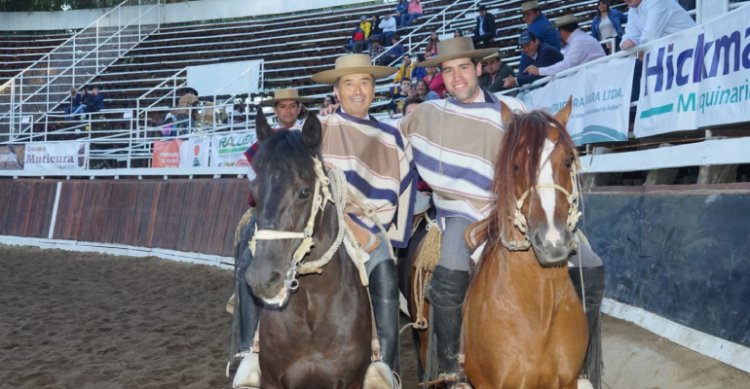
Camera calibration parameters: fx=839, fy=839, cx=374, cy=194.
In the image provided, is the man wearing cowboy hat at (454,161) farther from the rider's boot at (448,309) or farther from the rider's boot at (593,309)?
the rider's boot at (593,309)

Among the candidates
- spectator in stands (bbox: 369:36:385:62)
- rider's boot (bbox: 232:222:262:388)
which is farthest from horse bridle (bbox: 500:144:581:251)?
spectator in stands (bbox: 369:36:385:62)

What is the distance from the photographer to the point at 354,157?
15.7 ft

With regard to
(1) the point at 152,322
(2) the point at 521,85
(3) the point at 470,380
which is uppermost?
(2) the point at 521,85

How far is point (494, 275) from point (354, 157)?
Answer: 110cm

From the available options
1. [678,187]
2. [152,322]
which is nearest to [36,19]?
[152,322]

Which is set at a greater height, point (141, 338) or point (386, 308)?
point (386, 308)

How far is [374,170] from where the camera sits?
16.0 feet

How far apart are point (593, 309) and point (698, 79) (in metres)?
2.75

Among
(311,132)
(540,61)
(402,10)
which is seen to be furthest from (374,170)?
(402,10)

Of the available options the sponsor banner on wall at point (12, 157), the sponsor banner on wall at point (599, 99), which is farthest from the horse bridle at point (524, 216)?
the sponsor banner on wall at point (12, 157)

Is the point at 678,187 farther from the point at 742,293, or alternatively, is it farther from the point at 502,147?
the point at 502,147

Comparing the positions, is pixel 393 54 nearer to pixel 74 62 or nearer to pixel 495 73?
pixel 495 73

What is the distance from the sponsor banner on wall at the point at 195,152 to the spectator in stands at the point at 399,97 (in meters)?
3.77

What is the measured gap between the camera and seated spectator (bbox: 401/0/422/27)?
2494cm
